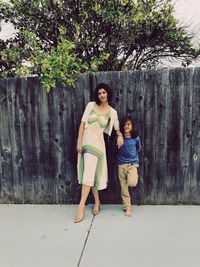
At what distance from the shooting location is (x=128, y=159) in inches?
186

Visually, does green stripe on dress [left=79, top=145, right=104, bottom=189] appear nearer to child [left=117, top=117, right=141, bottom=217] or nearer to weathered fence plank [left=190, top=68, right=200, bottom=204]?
child [left=117, top=117, right=141, bottom=217]

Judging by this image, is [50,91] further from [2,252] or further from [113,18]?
[113,18]

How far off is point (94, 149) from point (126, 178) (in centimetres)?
54

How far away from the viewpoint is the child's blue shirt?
4.70 m

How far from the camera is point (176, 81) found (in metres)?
4.80

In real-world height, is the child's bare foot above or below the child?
below

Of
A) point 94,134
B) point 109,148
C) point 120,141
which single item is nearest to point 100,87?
point 94,134

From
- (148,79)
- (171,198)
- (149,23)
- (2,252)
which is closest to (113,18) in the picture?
(149,23)

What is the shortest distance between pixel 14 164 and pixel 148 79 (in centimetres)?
204

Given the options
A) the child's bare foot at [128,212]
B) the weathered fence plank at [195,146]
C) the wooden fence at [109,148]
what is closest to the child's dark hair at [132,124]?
the wooden fence at [109,148]

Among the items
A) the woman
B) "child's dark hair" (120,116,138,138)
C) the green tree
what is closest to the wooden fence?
"child's dark hair" (120,116,138,138)

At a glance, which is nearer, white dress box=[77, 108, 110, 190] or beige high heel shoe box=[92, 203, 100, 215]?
white dress box=[77, 108, 110, 190]

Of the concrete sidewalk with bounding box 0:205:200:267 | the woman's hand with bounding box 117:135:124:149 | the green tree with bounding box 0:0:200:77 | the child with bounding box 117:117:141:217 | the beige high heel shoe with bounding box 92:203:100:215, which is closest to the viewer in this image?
the concrete sidewalk with bounding box 0:205:200:267

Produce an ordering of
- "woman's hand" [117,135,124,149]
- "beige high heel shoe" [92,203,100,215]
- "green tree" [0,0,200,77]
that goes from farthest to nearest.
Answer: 1. "green tree" [0,0,200,77]
2. "beige high heel shoe" [92,203,100,215]
3. "woman's hand" [117,135,124,149]
